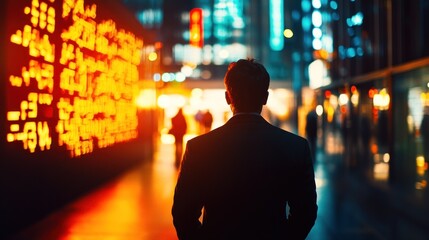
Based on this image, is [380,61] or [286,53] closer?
[380,61]

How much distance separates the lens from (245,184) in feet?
8.38

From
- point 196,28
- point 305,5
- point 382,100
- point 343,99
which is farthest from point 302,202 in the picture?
point 305,5

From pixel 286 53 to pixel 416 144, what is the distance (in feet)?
91.6

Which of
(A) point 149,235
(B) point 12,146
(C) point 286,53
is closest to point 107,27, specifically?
(B) point 12,146

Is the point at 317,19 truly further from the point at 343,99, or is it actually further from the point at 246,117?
the point at 246,117

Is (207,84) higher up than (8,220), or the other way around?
(207,84)

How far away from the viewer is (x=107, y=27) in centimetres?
1397

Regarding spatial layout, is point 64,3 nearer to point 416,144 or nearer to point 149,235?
point 149,235

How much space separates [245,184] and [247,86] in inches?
19.3

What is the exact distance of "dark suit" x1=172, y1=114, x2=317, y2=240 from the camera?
8.30ft

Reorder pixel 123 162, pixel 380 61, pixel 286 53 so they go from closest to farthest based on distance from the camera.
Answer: pixel 380 61 < pixel 123 162 < pixel 286 53

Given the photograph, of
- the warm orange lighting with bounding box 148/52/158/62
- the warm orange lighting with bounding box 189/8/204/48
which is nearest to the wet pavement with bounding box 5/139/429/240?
the warm orange lighting with bounding box 148/52/158/62

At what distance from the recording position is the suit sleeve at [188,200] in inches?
101

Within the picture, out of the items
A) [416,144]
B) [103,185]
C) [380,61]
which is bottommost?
[103,185]
